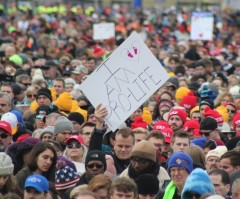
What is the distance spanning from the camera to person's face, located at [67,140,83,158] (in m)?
15.6

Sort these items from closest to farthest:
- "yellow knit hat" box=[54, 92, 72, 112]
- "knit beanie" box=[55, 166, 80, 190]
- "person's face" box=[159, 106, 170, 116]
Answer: "knit beanie" box=[55, 166, 80, 190] → "person's face" box=[159, 106, 170, 116] → "yellow knit hat" box=[54, 92, 72, 112]

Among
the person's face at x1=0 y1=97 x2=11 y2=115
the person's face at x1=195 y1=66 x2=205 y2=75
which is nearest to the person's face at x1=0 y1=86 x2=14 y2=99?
the person's face at x1=0 y1=97 x2=11 y2=115

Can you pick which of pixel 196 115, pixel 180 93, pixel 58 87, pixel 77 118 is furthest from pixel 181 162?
pixel 58 87

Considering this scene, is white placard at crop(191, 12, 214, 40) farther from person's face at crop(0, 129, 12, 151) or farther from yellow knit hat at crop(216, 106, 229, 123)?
person's face at crop(0, 129, 12, 151)

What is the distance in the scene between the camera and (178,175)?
13.6 m

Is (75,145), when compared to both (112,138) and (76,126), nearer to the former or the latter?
(112,138)

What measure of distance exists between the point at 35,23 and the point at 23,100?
23.3 m

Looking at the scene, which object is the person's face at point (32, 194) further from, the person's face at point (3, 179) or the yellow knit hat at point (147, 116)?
the yellow knit hat at point (147, 116)

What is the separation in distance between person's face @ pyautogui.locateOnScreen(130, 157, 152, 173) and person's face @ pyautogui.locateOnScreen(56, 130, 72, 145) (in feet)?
9.01

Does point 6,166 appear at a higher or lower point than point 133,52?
lower

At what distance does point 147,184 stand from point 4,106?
6175 millimetres

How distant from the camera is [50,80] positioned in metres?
26.5

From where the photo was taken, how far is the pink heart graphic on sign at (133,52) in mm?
15914

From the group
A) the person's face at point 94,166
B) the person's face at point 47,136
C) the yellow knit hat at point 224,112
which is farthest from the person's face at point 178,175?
the yellow knit hat at point 224,112
